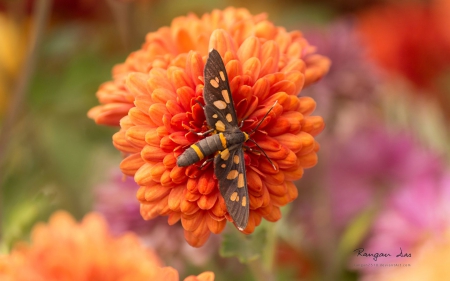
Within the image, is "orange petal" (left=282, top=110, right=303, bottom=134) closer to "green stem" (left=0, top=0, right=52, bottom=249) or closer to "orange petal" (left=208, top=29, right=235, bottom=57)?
"orange petal" (left=208, top=29, right=235, bottom=57)

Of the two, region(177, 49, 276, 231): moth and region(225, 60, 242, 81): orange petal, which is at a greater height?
region(225, 60, 242, 81): orange petal

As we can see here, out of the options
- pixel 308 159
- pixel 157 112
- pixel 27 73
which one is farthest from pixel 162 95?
pixel 27 73

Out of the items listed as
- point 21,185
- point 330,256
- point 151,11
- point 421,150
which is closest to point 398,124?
point 421,150

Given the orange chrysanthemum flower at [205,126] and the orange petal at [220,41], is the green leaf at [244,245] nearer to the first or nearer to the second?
the orange chrysanthemum flower at [205,126]

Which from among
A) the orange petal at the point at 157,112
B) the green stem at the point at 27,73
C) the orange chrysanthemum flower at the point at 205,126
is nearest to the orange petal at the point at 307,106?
the orange chrysanthemum flower at the point at 205,126

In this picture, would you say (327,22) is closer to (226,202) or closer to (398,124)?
(398,124)

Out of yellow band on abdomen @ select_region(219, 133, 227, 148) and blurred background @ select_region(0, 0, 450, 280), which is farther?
blurred background @ select_region(0, 0, 450, 280)

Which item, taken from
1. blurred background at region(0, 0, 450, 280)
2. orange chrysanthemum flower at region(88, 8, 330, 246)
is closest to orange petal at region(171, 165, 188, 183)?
orange chrysanthemum flower at region(88, 8, 330, 246)
